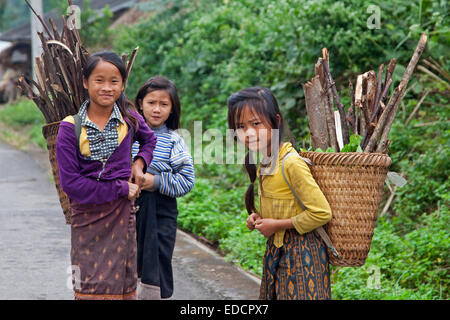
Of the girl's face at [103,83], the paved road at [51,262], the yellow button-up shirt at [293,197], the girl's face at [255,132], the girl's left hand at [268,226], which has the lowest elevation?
the paved road at [51,262]

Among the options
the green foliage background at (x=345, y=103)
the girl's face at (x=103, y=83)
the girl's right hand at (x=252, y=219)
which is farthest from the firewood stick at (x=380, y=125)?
the green foliage background at (x=345, y=103)

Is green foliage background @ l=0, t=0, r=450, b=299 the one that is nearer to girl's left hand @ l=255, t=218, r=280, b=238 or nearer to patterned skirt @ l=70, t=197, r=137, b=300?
girl's left hand @ l=255, t=218, r=280, b=238

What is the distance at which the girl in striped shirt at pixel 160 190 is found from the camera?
12.2 ft

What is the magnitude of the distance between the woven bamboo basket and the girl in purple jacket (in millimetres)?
917

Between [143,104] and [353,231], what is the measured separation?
156 centimetres

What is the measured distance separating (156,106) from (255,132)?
1.02m

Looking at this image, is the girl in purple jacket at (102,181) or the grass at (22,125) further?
the grass at (22,125)

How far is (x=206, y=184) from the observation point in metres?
8.09

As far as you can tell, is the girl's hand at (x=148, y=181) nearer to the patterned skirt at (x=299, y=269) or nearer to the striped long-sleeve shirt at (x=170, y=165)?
the striped long-sleeve shirt at (x=170, y=165)

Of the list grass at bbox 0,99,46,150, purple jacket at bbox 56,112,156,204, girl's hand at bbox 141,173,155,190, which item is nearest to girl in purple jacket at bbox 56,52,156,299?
purple jacket at bbox 56,112,156,204

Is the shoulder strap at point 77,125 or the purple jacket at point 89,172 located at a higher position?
the shoulder strap at point 77,125

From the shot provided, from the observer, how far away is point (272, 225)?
2.88 m

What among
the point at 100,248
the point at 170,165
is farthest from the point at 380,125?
the point at 100,248

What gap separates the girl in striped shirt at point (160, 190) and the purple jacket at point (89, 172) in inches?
23.2
